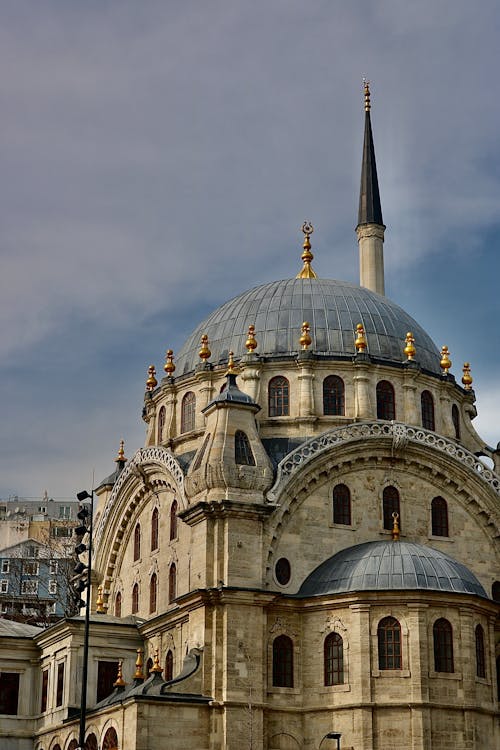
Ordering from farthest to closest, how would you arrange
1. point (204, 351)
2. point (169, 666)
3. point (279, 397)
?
1. point (204, 351)
2. point (279, 397)
3. point (169, 666)

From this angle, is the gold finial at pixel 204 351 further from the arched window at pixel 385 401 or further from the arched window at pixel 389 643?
the arched window at pixel 389 643

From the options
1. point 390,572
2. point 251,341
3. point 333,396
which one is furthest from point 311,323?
point 390,572

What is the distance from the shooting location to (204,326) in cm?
5228

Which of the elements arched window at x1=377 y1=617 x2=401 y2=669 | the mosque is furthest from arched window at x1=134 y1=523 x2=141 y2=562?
arched window at x1=377 y1=617 x2=401 y2=669

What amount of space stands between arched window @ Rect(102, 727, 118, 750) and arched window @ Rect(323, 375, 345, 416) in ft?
45.9

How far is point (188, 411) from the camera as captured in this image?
50.0 meters

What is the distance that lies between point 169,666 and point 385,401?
12547 mm

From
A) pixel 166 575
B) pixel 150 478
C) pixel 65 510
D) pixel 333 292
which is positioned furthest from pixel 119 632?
pixel 65 510

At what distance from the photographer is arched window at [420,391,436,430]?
160 feet

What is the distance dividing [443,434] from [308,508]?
310 inches

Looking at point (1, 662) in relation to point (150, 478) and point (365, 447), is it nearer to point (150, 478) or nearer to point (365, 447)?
point (150, 478)

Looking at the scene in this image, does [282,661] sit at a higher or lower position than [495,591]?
lower

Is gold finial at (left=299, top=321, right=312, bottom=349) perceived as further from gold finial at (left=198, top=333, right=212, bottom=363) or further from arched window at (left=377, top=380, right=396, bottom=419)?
gold finial at (left=198, top=333, right=212, bottom=363)

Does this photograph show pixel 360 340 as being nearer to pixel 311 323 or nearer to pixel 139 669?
pixel 311 323
